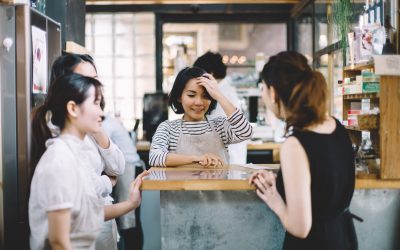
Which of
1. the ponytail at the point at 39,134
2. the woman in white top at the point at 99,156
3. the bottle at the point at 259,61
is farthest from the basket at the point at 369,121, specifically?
the bottle at the point at 259,61

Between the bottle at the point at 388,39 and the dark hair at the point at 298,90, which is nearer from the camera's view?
the dark hair at the point at 298,90

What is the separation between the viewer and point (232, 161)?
4945 millimetres

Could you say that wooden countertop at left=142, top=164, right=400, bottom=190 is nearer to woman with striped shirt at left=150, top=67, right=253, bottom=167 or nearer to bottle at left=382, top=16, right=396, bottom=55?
woman with striped shirt at left=150, top=67, right=253, bottom=167

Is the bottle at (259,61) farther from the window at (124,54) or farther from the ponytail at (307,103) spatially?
the ponytail at (307,103)

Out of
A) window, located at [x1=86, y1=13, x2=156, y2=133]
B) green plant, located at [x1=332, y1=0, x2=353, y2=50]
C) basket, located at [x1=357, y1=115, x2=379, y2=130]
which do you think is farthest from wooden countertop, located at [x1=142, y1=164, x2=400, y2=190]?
window, located at [x1=86, y1=13, x2=156, y2=133]

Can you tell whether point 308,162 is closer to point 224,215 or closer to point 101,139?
point 224,215

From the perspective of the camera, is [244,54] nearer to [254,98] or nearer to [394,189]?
[254,98]

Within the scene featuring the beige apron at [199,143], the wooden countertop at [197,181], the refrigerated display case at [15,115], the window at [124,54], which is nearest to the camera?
the wooden countertop at [197,181]

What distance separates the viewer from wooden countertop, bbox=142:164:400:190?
230cm

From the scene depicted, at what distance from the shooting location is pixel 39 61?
2867 millimetres

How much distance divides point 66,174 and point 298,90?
0.84 metres

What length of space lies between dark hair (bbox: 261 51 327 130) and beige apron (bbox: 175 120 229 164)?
1088 mm

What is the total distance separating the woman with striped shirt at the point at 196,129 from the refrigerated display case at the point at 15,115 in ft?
2.16

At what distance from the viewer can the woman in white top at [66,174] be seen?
1889 millimetres
